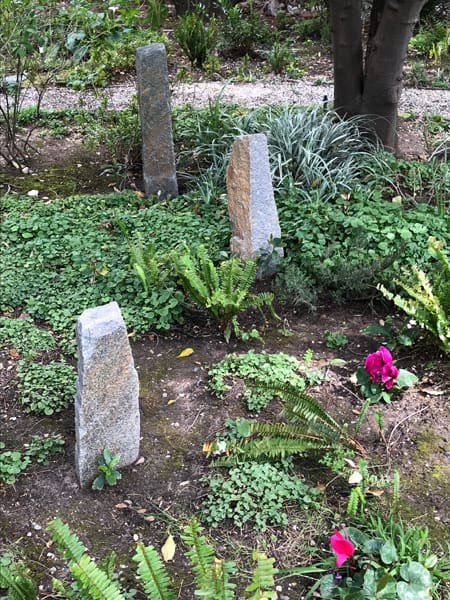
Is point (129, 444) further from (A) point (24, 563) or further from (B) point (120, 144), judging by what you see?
(B) point (120, 144)

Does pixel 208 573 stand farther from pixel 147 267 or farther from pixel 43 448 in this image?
pixel 147 267

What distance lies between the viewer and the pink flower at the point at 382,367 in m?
3.57

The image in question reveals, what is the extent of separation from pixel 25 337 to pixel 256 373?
1.45m

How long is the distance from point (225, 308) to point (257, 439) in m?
0.99

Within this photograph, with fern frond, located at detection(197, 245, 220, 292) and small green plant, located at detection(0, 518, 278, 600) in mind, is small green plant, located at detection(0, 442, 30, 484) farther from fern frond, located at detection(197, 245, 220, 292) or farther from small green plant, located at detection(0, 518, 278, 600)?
fern frond, located at detection(197, 245, 220, 292)

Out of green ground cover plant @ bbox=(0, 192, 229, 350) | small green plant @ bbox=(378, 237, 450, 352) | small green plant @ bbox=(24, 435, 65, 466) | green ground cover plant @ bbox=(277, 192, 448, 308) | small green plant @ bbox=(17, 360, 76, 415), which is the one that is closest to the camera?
small green plant @ bbox=(24, 435, 65, 466)

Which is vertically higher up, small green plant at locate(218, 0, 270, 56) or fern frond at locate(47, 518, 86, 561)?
small green plant at locate(218, 0, 270, 56)

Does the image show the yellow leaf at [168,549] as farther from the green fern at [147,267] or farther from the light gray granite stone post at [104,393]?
the green fern at [147,267]

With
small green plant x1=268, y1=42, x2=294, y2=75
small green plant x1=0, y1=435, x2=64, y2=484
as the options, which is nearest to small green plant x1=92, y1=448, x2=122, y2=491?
small green plant x1=0, y1=435, x2=64, y2=484

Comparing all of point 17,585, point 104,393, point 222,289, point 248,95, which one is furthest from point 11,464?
point 248,95

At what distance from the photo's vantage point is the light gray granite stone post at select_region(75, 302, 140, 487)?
293cm

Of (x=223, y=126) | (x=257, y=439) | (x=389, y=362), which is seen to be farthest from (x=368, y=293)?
(x=223, y=126)

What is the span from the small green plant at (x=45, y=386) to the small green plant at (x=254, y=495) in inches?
38.5

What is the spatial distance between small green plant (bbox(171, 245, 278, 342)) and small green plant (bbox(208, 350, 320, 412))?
0.28 metres
